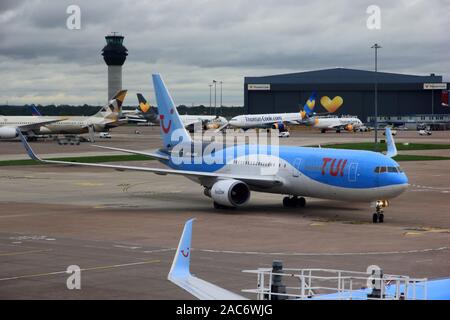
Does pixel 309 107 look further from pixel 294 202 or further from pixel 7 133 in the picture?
pixel 294 202

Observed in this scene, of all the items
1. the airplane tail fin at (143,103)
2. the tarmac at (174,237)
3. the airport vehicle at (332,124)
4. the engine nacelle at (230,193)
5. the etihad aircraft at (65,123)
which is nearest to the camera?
the tarmac at (174,237)

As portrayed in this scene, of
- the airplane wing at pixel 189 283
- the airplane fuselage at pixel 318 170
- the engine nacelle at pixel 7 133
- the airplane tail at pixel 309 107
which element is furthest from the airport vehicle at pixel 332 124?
Result: the airplane wing at pixel 189 283

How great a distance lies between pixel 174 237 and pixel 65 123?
330 feet

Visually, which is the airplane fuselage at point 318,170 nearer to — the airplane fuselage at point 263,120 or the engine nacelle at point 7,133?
the engine nacelle at point 7,133

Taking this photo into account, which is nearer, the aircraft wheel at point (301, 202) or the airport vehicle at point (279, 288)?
the airport vehicle at point (279, 288)

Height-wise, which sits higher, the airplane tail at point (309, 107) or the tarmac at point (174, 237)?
the airplane tail at point (309, 107)

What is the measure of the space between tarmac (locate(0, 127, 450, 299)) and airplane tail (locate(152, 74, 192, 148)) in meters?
4.02

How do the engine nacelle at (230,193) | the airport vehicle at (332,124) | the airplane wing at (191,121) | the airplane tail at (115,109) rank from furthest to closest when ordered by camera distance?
1. the airplane wing at (191,121)
2. the airport vehicle at (332,124)
3. the airplane tail at (115,109)
4. the engine nacelle at (230,193)

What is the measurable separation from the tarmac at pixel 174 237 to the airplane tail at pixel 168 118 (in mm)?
4023

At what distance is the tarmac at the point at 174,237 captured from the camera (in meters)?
27.4

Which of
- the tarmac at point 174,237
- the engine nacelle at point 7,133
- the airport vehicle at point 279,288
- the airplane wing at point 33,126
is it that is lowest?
the tarmac at point 174,237

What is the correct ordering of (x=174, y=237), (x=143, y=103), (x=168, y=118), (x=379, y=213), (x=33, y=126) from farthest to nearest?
1. (x=143, y=103)
2. (x=33, y=126)
3. (x=168, y=118)
4. (x=379, y=213)
5. (x=174, y=237)

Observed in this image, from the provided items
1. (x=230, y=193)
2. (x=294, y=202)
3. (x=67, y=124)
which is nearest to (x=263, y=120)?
(x=67, y=124)

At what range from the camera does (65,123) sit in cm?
13412
